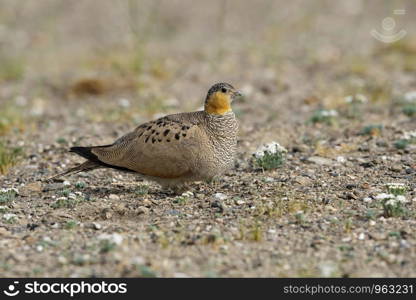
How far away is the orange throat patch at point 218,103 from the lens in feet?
21.5

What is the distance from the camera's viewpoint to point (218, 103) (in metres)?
6.53

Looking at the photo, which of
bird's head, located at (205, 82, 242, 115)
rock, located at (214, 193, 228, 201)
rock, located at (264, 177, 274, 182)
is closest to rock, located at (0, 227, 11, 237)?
rock, located at (214, 193, 228, 201)

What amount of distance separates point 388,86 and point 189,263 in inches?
273

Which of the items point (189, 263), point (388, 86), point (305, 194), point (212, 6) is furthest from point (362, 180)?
point (212, 6)

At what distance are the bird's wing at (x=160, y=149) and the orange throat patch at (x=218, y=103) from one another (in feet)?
0.74

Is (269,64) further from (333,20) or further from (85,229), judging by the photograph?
(85,229)

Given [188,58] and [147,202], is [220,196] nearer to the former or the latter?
[147,202]

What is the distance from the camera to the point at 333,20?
51.9ft

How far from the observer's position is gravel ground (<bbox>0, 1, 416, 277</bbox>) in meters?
4.99

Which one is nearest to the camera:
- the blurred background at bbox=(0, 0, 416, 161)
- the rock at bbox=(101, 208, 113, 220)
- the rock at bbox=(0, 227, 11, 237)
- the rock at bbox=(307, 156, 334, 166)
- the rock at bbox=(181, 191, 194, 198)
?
the rock at bbox=(0, 227, 11, 237)

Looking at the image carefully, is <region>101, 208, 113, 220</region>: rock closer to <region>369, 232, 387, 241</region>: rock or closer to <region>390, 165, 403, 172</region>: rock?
<region>369, 232, 387, 241</region>: rock

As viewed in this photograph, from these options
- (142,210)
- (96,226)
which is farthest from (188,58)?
(96,226)

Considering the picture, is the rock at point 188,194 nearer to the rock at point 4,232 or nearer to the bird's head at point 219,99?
the bird's head at point 219,99

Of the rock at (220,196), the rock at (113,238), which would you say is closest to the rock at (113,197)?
the rock at (220,196)
